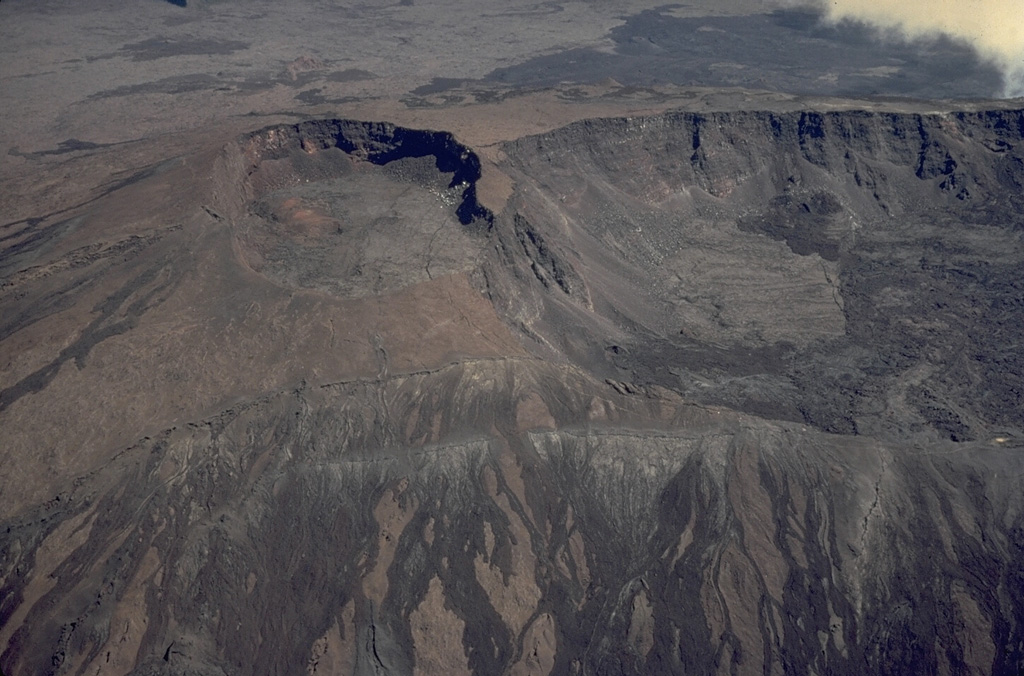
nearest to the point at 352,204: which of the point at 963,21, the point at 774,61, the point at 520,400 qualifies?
the point at 520,400

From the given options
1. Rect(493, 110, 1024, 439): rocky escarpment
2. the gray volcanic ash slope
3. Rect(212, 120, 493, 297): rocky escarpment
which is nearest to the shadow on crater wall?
Rect(493, 110, 1024, 439): rocky escarpment

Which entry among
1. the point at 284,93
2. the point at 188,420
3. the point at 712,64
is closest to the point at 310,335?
the point at 188,420

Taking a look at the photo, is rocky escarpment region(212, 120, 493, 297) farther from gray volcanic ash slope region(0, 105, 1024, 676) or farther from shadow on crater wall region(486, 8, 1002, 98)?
shadow on crater wall region(486, 8, 1002, 98)

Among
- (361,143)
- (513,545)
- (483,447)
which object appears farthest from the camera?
(361,143)

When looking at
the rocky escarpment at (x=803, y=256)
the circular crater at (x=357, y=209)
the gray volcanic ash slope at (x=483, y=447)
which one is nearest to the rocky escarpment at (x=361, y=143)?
the circular crater at (x=357, y=209)

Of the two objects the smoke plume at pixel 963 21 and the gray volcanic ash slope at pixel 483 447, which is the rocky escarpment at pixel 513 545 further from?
the smoke plume at pixel 963 21

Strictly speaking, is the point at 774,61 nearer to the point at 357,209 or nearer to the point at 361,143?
the point at 361,143
